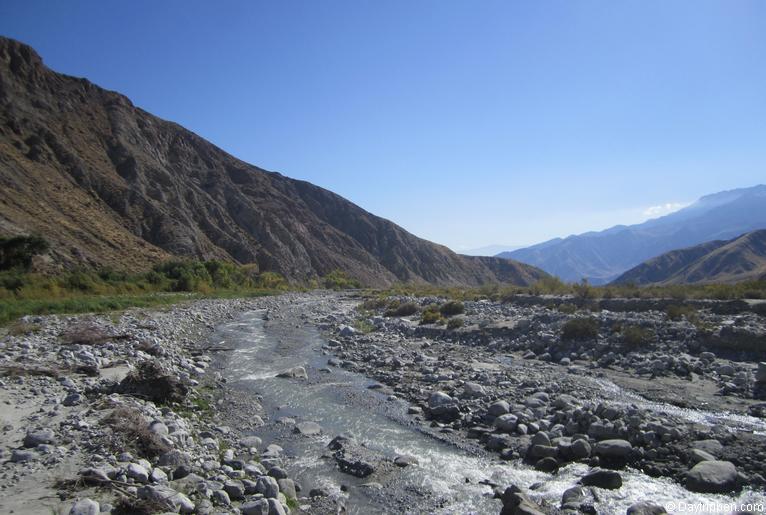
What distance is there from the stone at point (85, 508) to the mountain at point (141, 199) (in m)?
39.8

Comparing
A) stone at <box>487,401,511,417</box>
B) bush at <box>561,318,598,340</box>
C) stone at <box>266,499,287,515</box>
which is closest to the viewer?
stone at <box>266,499,287,515</box>

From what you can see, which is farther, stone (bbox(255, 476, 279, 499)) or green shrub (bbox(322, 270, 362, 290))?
Answer: green shrub (bbox(322, 270, 362, 290))

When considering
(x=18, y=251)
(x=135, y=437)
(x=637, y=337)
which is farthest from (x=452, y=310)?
(x=18, y=251)

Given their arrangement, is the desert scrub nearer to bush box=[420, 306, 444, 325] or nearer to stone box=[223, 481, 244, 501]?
bush box=[420, 306, 444, 325]

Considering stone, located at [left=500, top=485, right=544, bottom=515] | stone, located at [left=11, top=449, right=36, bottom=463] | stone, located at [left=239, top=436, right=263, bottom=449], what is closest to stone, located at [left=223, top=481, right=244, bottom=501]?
stone, located at [left=239, top=436, right=263, bottom=449]

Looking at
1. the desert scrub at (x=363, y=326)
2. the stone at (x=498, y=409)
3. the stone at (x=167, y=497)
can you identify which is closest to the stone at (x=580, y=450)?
the stone at (x=498, y=409)

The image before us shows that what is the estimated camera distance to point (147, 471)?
540 centimetres

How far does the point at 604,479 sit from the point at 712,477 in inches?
58.6

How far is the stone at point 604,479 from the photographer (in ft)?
20.5

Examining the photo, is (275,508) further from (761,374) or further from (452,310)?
(452,310)

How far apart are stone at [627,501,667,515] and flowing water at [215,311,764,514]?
25 centimetres

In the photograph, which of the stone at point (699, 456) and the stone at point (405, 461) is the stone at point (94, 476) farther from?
the stone at point (699, 456)

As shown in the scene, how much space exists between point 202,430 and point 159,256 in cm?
5045

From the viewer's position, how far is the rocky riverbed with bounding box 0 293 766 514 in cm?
561
